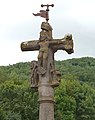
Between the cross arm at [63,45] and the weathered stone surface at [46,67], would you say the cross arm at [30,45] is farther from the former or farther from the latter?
the cross arm at [63,45]

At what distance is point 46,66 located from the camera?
13.9 meters

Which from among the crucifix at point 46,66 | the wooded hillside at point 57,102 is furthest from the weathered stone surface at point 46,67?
the wooded hillside at point 57,102

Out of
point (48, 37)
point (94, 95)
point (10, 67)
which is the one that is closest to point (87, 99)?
point (94, 95)

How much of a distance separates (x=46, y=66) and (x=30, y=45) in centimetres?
90

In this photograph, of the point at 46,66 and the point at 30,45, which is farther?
the point at 30,45

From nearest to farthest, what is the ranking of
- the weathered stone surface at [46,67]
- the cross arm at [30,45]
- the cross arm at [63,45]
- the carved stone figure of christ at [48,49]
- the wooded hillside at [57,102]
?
the weathered stone surface at [46,67] → the carved stone figure of christ at [48,49] → the cross arm at [63,45] → the cross arm at [30,45] → the wooded hillside at [57,102]

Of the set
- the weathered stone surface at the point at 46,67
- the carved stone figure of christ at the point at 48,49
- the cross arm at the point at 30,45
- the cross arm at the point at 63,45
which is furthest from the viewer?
the cross arm at the point at 30,45

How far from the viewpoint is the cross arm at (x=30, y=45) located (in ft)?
47.1

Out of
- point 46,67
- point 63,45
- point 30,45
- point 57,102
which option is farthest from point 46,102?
point 57,102

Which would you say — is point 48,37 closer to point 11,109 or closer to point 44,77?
point 44,77

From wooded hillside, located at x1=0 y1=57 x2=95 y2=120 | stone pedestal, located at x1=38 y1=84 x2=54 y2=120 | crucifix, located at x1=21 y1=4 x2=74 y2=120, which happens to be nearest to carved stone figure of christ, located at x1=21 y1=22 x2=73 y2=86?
crucifix, located at x1=21 y1=4 x2=74 y2=120

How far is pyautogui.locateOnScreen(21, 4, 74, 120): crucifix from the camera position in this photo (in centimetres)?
1357

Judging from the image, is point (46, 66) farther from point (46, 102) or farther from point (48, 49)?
point (46, 102)

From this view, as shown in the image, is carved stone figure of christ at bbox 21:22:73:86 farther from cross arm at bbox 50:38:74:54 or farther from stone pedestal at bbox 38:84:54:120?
stone pedestal at bbox 38:84:54:120
